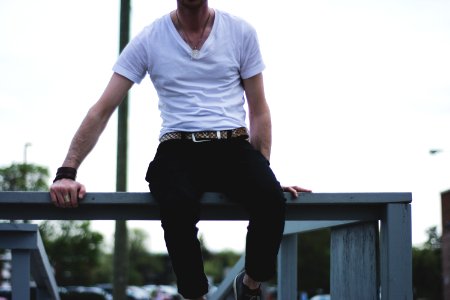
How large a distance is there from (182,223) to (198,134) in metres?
0.45

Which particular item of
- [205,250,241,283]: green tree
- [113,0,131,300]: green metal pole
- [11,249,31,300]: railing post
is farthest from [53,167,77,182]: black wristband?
[205,250,241,283]: green tree

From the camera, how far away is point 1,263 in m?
68.8

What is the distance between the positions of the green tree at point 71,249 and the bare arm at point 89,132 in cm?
6144

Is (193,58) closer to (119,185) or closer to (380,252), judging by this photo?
(380,252)

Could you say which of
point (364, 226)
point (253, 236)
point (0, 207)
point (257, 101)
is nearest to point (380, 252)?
point (364, 226)

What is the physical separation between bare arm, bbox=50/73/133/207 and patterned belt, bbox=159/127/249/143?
32 centimetres

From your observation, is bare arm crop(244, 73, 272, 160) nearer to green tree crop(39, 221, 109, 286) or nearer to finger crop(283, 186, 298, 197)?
finger crop(283, 186, 298, 197)

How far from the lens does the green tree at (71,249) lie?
211 feet

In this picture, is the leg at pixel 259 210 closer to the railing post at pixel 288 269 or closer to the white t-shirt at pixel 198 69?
the white t-shirt at pixel 198 69

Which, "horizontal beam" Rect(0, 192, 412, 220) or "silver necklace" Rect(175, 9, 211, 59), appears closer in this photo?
"horizontal beam" Rect(0, 192, 412, 220)

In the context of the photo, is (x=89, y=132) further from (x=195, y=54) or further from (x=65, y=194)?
(x=195, y=54)

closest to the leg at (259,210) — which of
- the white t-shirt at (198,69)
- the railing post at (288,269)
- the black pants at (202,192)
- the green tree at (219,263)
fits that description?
the black pants at (202,192)

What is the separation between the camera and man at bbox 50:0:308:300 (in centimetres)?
316

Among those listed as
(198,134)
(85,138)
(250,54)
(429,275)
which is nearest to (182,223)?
(198,134)
